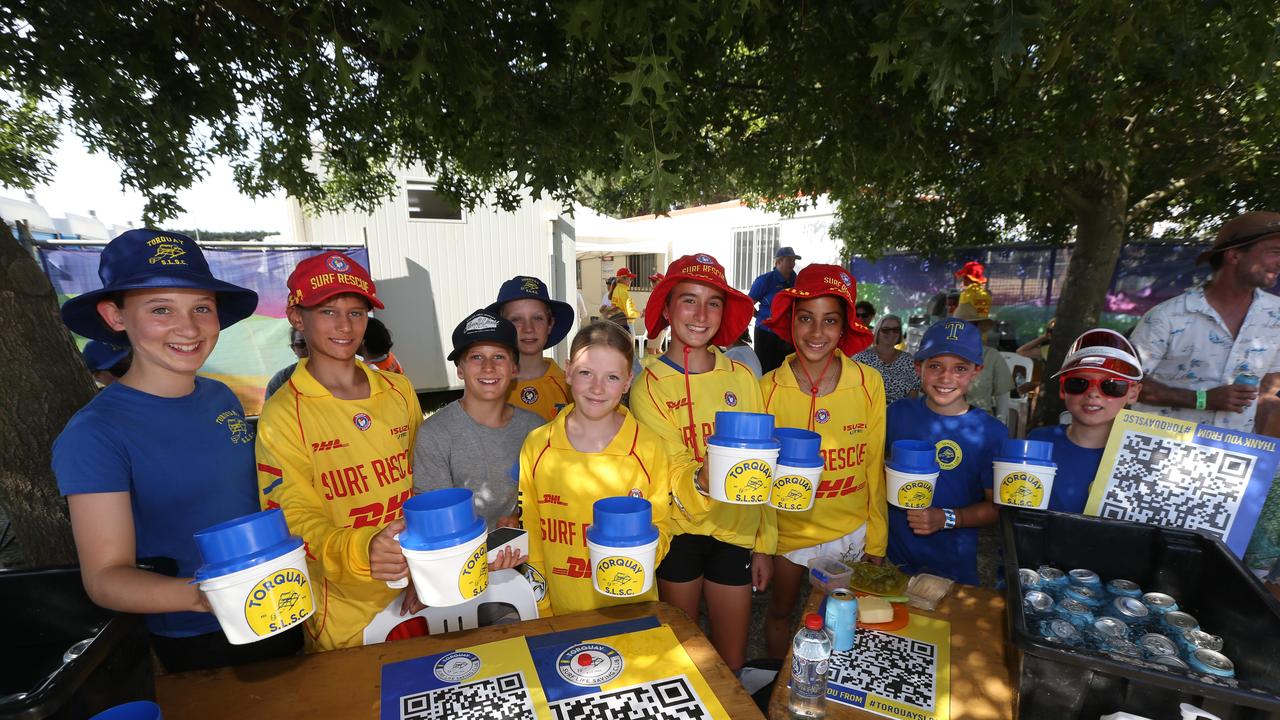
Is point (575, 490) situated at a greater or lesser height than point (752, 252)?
lesser

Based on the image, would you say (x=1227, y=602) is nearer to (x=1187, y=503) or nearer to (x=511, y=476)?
(x=1187, y=503)

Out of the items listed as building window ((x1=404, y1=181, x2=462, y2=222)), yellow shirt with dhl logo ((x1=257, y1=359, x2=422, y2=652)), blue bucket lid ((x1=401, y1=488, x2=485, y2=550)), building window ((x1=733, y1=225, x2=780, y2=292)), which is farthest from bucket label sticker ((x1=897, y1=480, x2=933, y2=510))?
building window ((x1=733, y1=225, x2=780, y2=292))

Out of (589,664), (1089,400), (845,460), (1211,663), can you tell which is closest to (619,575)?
(589,664)

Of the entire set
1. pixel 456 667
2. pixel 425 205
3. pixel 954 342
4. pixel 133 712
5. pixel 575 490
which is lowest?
pixel 456 667

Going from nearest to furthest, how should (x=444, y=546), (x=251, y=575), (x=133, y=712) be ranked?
(x=133, y=712) → (x=251, y=575) → (x=444, y=546)

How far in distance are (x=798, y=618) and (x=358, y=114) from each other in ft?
17.1

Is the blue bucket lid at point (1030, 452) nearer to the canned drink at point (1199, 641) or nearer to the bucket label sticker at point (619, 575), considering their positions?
the canned drink at point (1199, 641)

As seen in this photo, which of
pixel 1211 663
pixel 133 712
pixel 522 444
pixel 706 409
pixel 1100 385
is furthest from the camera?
pixel 706 409

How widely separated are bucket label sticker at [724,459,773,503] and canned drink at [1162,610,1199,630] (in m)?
1.33

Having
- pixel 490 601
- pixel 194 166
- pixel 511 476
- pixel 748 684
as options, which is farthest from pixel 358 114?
pixel 748 684

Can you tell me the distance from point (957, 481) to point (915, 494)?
0.73 m

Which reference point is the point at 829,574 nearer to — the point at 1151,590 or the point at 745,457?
the point at 745,457

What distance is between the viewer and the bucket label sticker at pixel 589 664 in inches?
60.8

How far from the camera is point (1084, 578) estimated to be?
6.41 ft
